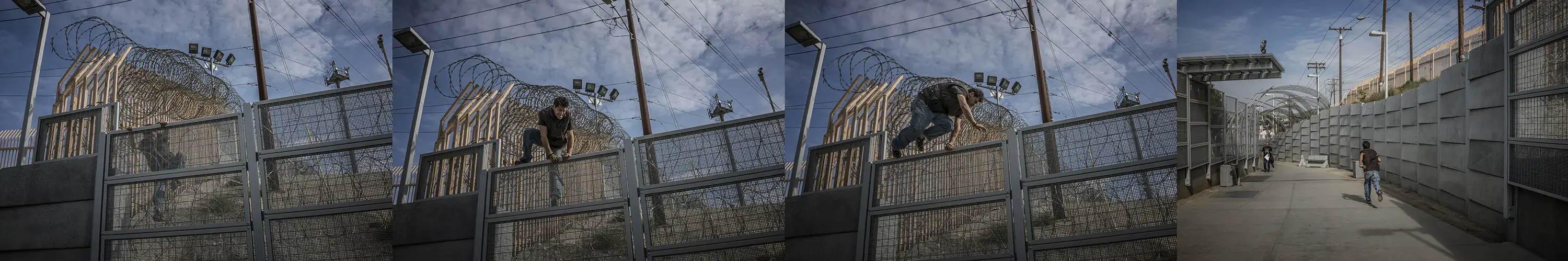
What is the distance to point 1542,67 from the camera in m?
2.72

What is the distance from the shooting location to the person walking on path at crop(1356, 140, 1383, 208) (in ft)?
10.3

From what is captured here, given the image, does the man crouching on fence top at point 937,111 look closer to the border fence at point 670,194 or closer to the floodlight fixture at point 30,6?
the border fence at point 670,194

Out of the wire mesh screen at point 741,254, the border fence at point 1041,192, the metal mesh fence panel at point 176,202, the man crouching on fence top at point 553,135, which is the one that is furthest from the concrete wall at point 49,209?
the border fence at point 1041,192

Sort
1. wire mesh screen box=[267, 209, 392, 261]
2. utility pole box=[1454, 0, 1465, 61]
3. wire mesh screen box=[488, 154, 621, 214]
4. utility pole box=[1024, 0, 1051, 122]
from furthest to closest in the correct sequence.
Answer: wire mesh screen box=[267, 209, 392, 261], wire mesh screen box=[488, 154, 621, 214], utility pole box=[1024, 0, 1051, 122], utility pole box=[1454, 0, 1465, 61]

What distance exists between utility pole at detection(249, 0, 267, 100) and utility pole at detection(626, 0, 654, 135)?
2.13 meters

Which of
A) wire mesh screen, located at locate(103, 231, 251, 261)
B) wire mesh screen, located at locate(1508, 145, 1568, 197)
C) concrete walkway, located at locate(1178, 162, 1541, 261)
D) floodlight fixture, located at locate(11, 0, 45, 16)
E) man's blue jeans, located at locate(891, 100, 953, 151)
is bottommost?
wire mesh screen, located at locate(103, 231, 251, 261)

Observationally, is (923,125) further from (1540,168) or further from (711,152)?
(1540,168)

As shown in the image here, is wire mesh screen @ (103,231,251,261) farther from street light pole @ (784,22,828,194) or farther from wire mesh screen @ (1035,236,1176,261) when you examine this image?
wire mesh screen @ (1035,236,1176,261)

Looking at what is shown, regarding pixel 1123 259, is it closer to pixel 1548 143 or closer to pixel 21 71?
pixel 1548 143

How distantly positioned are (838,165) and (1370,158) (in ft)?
8.22

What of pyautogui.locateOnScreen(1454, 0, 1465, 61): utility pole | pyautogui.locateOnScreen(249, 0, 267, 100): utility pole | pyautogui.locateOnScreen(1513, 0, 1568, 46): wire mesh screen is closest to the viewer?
pyautogui.locateOnScreen(1513, 0, 1568, 46): wire mesh screen

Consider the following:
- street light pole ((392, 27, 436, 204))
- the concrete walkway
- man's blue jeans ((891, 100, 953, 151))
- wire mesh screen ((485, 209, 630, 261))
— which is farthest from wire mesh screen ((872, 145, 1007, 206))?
street light pole ((392, 27, 436, 204))

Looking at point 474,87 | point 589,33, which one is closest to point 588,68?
point 589,33

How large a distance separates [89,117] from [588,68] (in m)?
3.18
